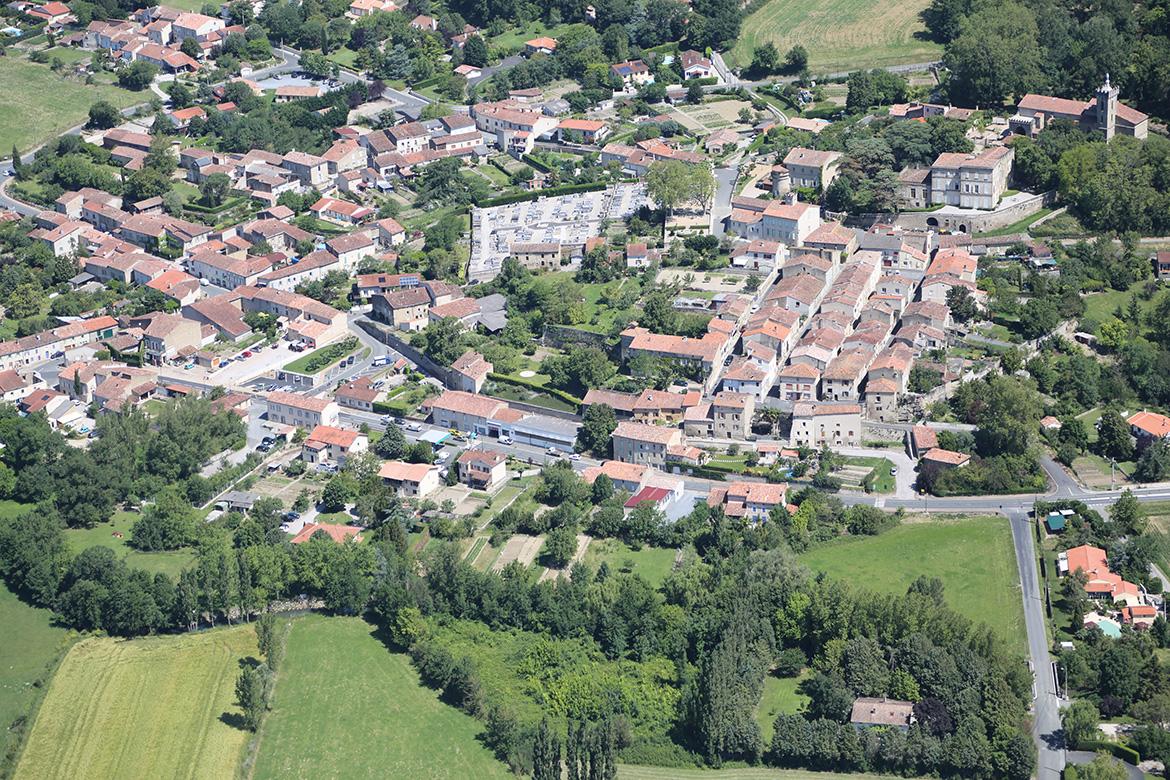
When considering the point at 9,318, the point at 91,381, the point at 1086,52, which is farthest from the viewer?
the point at 1086,52

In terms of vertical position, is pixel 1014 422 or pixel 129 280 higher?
pixel 1014 422

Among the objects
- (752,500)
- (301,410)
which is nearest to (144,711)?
(301,410)

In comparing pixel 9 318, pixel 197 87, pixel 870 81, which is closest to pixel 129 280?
pixel 9 318

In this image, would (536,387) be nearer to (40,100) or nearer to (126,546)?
(126,546)

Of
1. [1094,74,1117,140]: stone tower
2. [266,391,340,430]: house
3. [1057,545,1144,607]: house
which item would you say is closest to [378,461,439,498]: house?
[266,391,340,430]: house

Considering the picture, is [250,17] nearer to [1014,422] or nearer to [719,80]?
[719,80]

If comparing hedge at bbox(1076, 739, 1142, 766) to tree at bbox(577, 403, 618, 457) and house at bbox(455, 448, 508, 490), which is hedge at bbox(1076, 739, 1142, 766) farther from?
house at bbox(455, 448, 508, 490)
